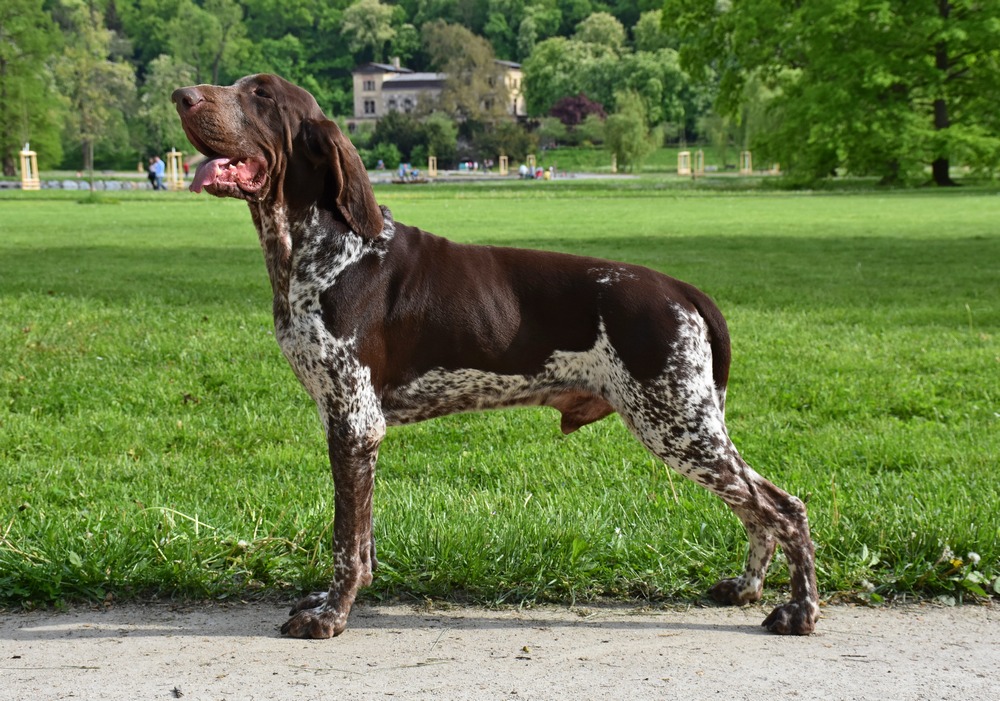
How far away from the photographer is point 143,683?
3.50m

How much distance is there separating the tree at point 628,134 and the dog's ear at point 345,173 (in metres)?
81.2

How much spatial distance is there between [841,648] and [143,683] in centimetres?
218

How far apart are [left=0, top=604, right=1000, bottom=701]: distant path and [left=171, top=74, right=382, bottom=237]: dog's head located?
4.62 feet

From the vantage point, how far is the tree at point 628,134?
83.6m

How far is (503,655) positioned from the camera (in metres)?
3.72

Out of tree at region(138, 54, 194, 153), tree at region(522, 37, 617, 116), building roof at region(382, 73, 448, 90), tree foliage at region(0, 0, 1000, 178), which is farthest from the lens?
building roof at region(382, 73, 448, 90)

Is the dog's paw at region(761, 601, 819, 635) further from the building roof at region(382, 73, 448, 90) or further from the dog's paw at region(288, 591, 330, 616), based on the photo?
the building roof at region(382, 73, 448, 90)

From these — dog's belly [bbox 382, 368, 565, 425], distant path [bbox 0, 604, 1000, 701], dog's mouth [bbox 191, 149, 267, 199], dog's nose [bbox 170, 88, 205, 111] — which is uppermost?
dog's nose [bbox 170, 88, 205, 111]

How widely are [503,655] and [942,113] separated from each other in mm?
52015

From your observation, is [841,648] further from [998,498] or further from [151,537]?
[151,537]

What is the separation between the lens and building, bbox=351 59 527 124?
146000mm

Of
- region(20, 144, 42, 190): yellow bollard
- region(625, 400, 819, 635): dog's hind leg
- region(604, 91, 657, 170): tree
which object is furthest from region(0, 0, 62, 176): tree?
region(625, 400, 819, 635): dog's hind leg

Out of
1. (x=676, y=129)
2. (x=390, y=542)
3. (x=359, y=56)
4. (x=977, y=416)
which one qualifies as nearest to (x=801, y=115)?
(x=977, y=416)

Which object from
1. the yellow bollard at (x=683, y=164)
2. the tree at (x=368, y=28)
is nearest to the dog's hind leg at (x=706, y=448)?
the yellow bollard at (x=683, y=164)
